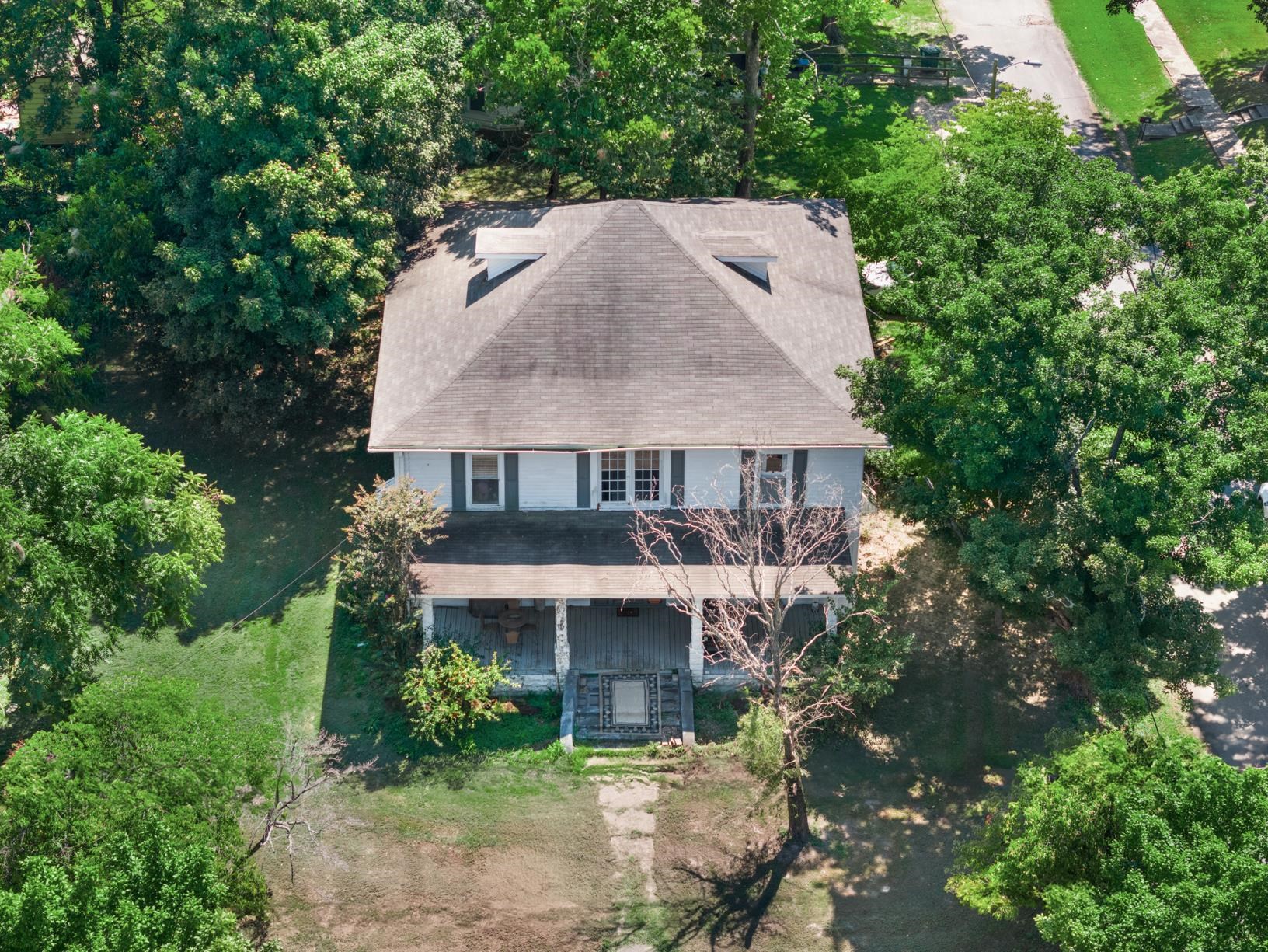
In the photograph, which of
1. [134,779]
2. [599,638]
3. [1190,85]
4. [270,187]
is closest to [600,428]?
[599,638]

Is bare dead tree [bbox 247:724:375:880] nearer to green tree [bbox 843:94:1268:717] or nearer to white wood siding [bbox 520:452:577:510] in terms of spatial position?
white wood siding [bbox 520:452:577:510]

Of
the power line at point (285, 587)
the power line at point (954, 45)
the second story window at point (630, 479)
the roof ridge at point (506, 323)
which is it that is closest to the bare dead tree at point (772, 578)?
the second story window at point (630, 479)

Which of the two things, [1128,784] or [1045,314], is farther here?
[1045,314]

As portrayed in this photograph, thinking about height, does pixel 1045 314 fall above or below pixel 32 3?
below

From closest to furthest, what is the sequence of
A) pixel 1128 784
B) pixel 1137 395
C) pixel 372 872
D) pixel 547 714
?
pixel 1128 784, pixel 1137 395, pixel 372 872, pixel 547 714

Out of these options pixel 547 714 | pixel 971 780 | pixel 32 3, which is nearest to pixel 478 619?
pixel 547 714

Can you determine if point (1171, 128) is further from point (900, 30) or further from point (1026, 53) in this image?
point (900, 30)

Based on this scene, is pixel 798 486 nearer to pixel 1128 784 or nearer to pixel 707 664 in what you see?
pixel 707 664
